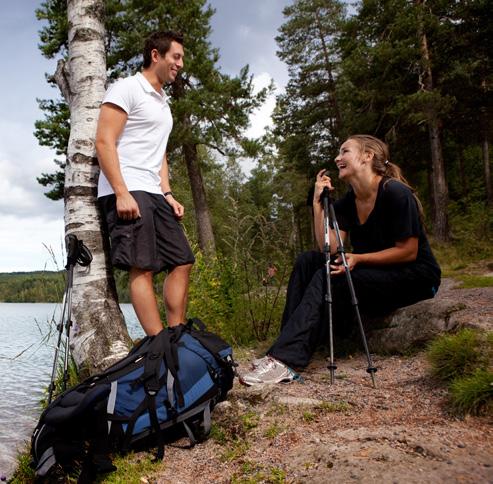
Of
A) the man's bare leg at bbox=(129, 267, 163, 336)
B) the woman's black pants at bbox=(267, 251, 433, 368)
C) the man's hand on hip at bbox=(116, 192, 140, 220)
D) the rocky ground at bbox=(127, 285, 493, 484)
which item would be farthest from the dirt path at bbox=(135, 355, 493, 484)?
the man's hand on hip at bbox=(116, 192, 140, 220)

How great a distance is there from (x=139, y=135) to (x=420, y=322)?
266 centimetres

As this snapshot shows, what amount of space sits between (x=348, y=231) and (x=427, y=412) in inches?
73.3

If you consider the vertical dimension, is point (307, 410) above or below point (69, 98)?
below

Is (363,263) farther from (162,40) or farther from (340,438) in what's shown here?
(162,40)

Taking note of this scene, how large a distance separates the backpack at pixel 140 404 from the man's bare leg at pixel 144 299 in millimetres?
341

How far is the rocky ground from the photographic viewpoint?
70.3 inches

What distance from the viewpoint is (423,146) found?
20.9m

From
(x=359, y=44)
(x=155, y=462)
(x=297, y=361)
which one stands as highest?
(x=359, y=44)

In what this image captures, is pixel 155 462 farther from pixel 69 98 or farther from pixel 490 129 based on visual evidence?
pixel 490 129

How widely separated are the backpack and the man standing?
0.55m

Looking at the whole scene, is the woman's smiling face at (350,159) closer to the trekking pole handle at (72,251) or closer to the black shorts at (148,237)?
the black shorts at (148,237)

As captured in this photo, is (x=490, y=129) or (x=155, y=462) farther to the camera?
(x=490, y=129)

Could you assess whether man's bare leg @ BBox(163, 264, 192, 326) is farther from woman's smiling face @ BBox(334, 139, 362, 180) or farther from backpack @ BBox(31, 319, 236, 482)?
woman's smiling face @ BBox(334, 139, 362, 180)

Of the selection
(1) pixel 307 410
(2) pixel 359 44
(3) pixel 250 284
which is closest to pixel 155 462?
(1) pixel 307 410
